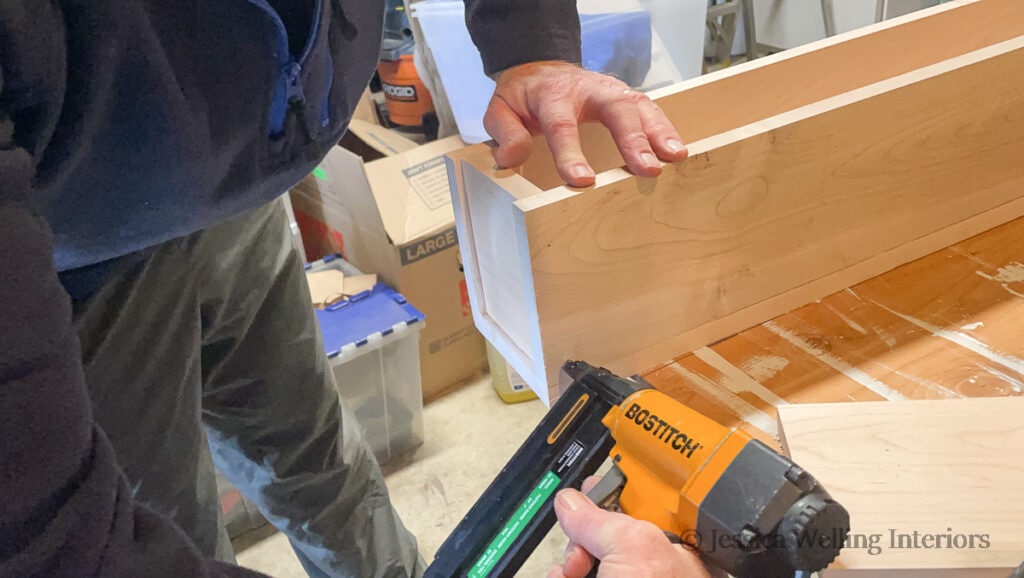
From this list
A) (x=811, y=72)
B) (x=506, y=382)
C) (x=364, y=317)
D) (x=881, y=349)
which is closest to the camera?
(x=881, y=349)

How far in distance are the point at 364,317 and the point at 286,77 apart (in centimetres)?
98

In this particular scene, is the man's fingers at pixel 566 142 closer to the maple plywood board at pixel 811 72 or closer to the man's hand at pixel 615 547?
the maple plywood board at pixel 811 72

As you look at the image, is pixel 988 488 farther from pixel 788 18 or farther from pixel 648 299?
pixel 788 18

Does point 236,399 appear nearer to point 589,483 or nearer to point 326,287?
point 589,483

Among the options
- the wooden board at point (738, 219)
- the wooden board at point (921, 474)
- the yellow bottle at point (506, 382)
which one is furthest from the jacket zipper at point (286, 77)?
the yellow bottle at point (506, 382)

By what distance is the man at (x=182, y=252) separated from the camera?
407 mm

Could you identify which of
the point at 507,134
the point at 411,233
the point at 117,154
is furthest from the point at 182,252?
the point at 411,233

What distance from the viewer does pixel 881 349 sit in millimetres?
779

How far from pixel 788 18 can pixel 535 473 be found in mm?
2492

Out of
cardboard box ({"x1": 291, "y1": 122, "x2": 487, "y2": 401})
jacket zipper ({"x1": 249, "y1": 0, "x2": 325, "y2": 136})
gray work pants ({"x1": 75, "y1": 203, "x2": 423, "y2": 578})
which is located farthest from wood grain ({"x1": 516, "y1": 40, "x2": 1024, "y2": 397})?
cardboard box ({"x1": 291, "y1": 122, "x2": 487, "y2": 401})

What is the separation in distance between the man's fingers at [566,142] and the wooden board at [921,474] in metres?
0.29

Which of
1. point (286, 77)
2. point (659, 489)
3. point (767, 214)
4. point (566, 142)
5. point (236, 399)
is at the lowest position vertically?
point (236, 399)

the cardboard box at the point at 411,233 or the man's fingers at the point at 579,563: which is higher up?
the man's fingers at the point at 579,563

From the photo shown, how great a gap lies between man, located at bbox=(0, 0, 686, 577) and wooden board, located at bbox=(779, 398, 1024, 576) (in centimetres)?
30
